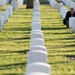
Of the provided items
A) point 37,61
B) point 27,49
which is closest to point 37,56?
point 37,61

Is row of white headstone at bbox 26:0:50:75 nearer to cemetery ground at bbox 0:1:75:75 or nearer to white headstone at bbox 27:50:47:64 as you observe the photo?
white headstone at bbox 27:50:47:64

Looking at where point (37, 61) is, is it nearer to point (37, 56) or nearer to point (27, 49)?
point (37, 56)

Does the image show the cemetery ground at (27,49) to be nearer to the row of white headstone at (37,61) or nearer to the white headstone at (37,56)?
the row of white headstone at (37,61)

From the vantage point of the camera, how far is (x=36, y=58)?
8758 millimetres

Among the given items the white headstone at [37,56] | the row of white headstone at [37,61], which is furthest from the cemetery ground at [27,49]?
the white headstone at [37,56]

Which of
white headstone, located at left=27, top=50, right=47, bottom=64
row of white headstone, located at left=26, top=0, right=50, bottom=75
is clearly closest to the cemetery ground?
row of white headstone, located at left=26, top=0, right=50, bottom=75

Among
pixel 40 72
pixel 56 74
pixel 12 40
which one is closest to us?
pixel 40 72

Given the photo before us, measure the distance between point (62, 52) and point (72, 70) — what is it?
3.26 meters

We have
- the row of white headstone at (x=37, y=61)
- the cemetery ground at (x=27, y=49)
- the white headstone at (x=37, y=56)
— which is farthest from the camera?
the cemetery ground at (x=27, y=49)

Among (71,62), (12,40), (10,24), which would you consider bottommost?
(10,24)

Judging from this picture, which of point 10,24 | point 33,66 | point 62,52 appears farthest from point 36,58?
point 10,24

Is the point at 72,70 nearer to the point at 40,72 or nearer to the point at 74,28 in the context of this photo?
the point at 40,72

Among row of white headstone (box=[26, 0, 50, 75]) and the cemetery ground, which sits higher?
row of white headstone (box=[26, 0, 50, 75])

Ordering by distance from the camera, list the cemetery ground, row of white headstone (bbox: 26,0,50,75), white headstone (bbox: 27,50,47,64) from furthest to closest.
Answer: the cemetery ground → white headstone (bbox: 27,50,47,64) → row of white headstone (bbox: 26,0,50,75)
